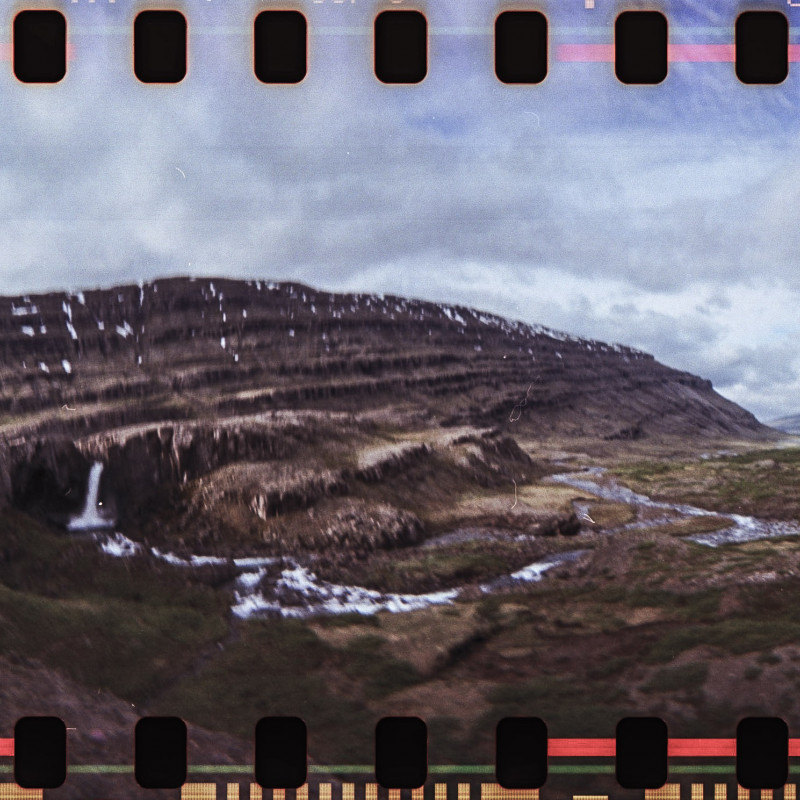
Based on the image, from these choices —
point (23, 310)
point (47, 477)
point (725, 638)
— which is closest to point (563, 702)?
Answer: point (725, 638)

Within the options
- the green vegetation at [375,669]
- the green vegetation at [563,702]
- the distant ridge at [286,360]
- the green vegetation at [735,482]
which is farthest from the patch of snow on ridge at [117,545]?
the green vegetation at [735,482]

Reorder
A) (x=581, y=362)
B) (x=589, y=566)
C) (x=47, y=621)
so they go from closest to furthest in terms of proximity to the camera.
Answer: (x=47, y=621), (x=589, y=566), (x=581, y=362)

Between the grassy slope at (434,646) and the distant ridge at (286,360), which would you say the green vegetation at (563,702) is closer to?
the grassy slope at (434,646)

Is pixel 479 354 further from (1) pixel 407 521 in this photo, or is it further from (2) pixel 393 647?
(2) pixel 393 647

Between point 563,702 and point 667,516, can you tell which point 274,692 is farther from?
point 667,516

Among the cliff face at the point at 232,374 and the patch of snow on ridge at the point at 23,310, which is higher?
the patch of snow on ridge at the point at 23,310

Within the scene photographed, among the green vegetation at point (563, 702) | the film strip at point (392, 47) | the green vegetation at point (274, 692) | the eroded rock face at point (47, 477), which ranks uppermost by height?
the film strip at point (392, 47)

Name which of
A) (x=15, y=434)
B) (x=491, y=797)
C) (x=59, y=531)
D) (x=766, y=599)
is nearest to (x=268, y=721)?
(x=491, y=797)

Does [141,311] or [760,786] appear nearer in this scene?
[760,786]
